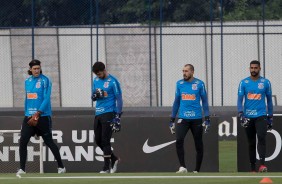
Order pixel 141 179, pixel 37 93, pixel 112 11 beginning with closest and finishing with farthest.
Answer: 1. pixel 141 179
2. pixel 37 93
3. pixel 112 11

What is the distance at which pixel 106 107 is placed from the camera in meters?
19.7

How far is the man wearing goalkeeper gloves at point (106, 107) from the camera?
1956 cm

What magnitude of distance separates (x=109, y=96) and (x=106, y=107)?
189 mm

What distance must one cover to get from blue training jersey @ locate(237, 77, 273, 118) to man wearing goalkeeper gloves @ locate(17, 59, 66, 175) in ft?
10.3

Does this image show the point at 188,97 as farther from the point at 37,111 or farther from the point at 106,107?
the point at 37,111

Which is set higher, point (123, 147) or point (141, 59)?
point (141, 59)

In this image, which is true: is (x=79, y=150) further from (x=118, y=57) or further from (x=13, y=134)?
(x=118, y=57)

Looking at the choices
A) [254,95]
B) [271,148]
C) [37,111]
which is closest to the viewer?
[37,111]

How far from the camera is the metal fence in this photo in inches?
1502

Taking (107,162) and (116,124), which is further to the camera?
(107,162)

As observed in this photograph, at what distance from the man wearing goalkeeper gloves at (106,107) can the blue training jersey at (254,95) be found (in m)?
2.02

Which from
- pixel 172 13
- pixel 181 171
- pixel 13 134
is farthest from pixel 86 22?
pixel 181 171

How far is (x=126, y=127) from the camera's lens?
2127 cm

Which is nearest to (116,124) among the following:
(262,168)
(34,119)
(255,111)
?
(34,119)
